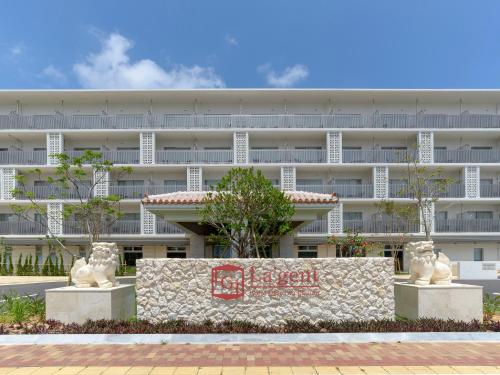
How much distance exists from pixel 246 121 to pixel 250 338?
69.4ft

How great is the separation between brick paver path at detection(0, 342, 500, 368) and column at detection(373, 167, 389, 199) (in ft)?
64.3

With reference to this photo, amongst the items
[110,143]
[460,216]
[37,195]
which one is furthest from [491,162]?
[37,195]

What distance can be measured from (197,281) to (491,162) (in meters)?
26.8

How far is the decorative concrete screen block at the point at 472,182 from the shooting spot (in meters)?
26.5

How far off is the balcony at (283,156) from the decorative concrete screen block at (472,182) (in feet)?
35.2

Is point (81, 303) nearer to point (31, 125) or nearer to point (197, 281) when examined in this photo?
point (197, 281)

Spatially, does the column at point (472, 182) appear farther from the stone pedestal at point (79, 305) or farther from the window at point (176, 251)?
the stone pedestal at point (79, 305)

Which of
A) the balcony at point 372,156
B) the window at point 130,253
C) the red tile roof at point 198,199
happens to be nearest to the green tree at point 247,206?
the red tile roof at point 198,199

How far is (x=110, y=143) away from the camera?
2802cm

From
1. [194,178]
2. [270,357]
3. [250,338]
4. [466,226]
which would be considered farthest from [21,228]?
[466,226]

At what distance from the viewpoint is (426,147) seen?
87.4 ft

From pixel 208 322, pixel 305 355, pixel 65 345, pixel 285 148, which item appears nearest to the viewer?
pixel 305 355

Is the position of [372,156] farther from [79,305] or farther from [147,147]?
[79,305]

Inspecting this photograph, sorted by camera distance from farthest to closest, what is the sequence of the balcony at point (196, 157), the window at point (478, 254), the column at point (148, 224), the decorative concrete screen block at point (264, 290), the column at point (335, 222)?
the window at point (478, 254) → the balcony at point (196, 157) → the column at point (148, 224) → the column at point (335, 222) → the decorative concrete screen block at point (264, 290)
